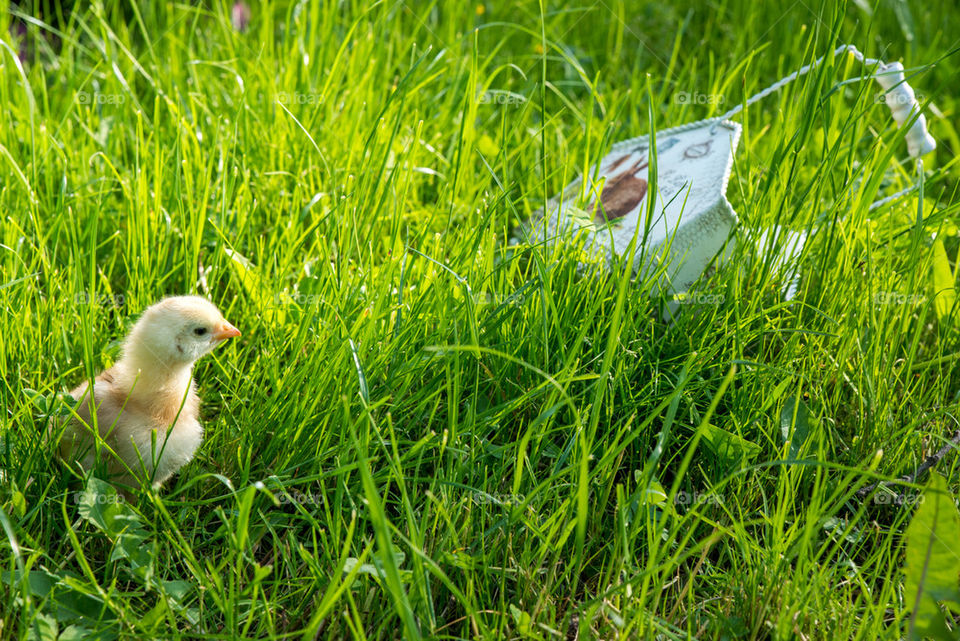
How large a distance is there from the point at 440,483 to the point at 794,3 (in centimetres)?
333

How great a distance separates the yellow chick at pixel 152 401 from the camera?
6.60ft

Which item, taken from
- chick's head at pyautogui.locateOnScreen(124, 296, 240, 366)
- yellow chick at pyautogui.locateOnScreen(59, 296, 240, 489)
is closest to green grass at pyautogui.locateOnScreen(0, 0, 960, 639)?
yellow chick at pyautogui.locateOnScreen(59, 296, 240, 489)

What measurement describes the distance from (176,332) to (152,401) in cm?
18

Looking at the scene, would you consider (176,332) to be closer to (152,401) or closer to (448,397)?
(152,401)

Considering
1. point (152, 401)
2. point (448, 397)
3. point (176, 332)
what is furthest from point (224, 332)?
point (448, 397)

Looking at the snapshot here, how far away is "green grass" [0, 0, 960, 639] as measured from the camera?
179 cm

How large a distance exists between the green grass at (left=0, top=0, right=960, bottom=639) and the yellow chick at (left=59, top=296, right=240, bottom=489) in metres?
0.09

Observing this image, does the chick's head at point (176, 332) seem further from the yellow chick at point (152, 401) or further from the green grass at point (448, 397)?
the green grass at point (448, 397)

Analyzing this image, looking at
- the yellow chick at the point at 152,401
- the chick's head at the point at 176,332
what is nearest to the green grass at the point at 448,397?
the yellow chick at the point at 152,401

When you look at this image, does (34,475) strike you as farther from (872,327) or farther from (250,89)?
(872,327)

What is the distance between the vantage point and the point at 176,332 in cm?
202

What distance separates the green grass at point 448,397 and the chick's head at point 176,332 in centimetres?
21

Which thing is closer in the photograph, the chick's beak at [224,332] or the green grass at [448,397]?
the green grass at [448,397]

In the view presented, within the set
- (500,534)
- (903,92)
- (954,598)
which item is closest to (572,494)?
(500,534)
